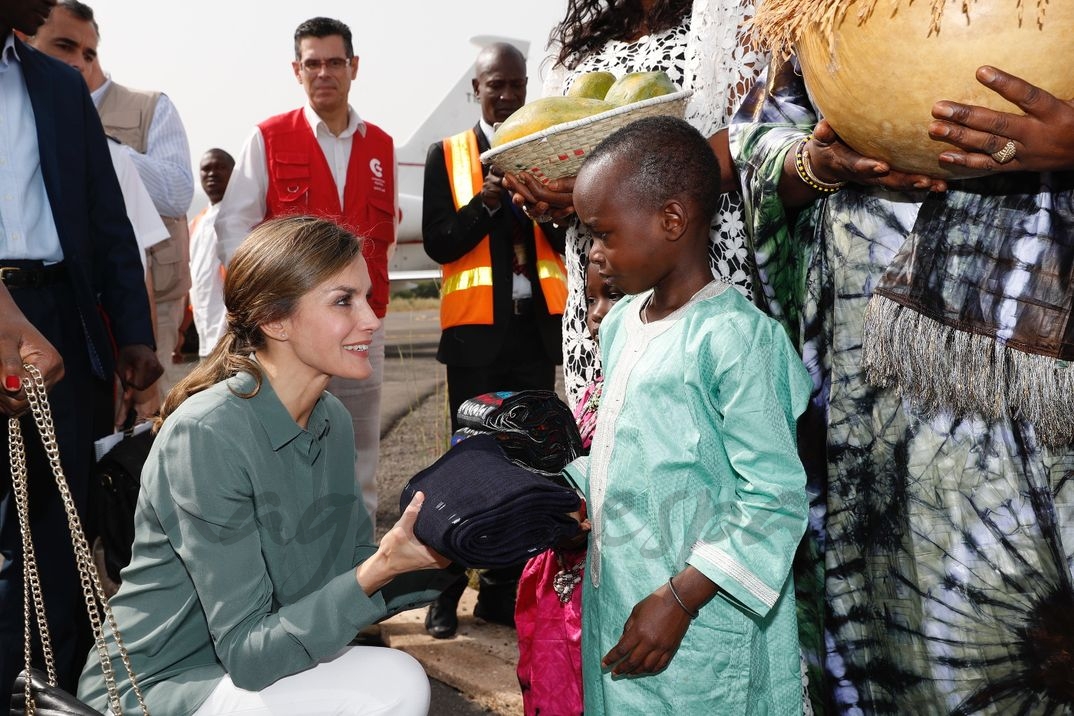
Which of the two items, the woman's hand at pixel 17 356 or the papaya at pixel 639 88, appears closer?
the woman's hand at pixel 17 356

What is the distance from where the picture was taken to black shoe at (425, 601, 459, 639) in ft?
13.1

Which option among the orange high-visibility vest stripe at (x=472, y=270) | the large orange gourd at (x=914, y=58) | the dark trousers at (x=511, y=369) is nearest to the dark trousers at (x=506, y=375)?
the dark trousers at (x=511, y=369)

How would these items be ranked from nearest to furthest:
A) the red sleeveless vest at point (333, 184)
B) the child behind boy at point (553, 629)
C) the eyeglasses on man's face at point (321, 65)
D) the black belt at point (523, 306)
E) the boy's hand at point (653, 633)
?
the boy's hand at point (653, 633), the child behind boy at point (553, 629), the black belt at point (523, 306), the red sleeveless vest at point (333, 184), the eyeglasses on man's face at point (321, 65)

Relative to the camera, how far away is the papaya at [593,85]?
2.61 meters

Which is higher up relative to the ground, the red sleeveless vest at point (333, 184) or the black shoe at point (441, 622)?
the red sleeveless vest at point (333, 184)

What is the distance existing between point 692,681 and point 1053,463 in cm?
76

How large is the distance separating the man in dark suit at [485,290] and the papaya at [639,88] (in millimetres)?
1587

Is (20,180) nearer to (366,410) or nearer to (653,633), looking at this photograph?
(366,410)

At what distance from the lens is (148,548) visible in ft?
7.00

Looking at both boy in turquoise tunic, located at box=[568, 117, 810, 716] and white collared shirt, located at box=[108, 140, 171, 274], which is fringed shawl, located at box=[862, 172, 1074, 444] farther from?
white collared shirt, located at box=[108, 140, 171, 274]

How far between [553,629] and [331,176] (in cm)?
287

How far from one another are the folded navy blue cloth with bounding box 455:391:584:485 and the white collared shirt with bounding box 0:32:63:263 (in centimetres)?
163

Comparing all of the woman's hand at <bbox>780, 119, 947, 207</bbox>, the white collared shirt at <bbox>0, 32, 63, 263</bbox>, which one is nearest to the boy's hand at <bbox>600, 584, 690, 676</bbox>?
the woman's hand at <bbox>780, 119, 947, 207</bbox>

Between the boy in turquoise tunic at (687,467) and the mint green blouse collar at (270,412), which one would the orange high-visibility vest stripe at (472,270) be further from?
the boy in turquoise tunic at (687,467)
